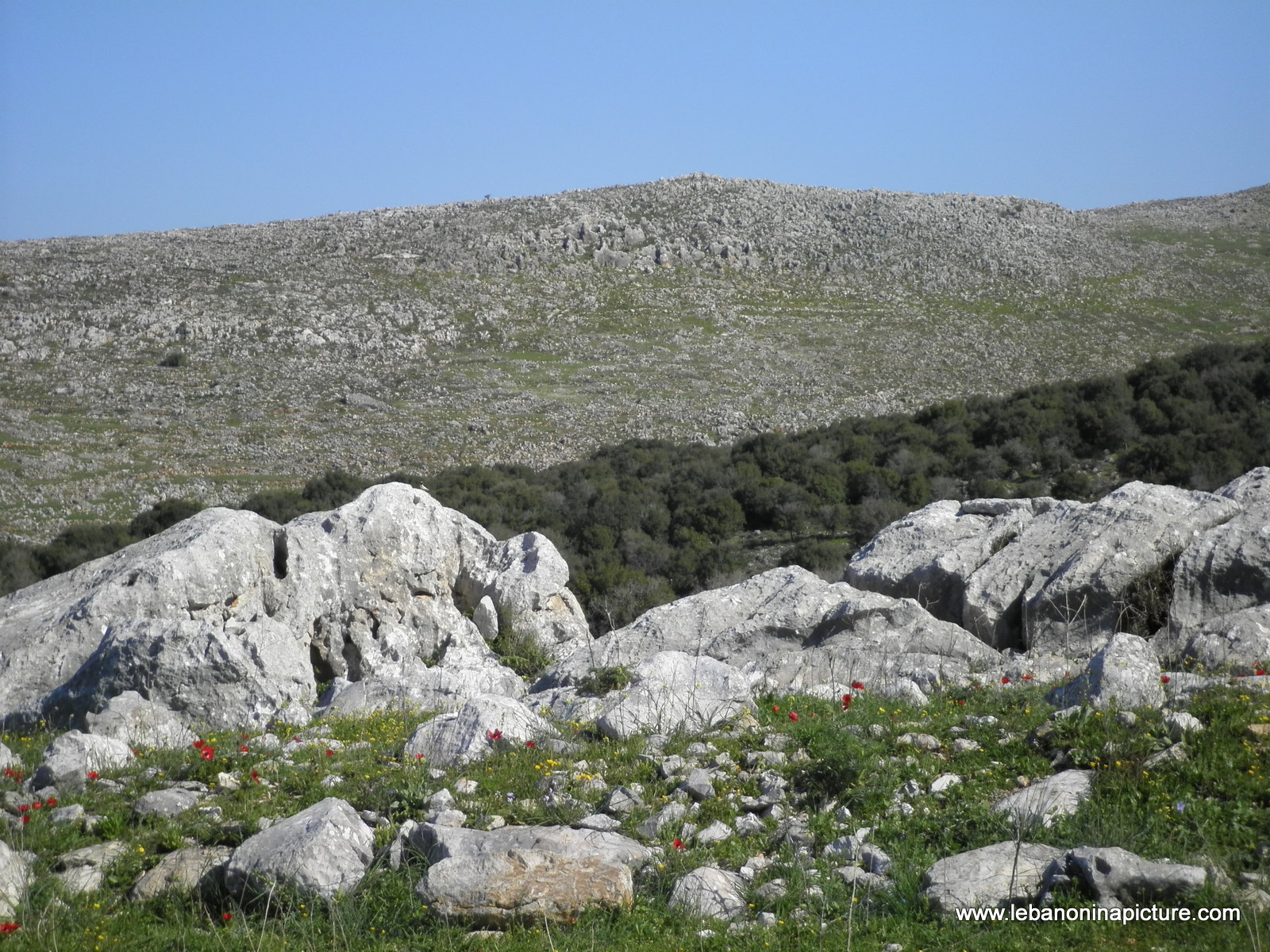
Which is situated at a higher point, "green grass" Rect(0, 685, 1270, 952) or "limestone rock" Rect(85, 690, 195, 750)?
"limestone rock" Rect(85, 690, 195, 750)

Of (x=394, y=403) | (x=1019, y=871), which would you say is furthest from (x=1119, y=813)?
(x=394, y=403)

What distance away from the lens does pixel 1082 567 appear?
9812 millimetres

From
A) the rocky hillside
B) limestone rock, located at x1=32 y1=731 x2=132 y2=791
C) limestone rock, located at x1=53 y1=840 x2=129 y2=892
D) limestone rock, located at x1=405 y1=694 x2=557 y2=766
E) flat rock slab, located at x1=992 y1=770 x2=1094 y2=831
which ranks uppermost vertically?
the rocky hillside

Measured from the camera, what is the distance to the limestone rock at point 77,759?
615cm

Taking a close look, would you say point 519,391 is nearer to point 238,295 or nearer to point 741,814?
point 238,295

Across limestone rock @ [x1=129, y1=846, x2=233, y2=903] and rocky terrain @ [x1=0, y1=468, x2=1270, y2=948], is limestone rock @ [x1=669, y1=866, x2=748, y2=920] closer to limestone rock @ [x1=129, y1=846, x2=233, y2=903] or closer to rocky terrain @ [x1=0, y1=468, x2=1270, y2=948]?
rocky terrain @ [x1=0, y1=468, x2=1270, y2=948]

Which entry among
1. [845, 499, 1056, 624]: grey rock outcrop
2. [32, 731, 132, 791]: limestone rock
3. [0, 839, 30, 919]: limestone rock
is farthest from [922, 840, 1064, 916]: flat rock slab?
[845, 499, 1056, 624]: grey rock outcrop

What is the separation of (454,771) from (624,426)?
38607 millimetres

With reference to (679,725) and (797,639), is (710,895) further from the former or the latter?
(797,639)

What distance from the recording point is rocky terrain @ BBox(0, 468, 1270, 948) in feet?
15.8

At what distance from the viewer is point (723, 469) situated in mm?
31734

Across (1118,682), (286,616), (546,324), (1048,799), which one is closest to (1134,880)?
(1048,799)

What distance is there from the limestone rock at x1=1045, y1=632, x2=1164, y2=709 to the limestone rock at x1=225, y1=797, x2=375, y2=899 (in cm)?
499

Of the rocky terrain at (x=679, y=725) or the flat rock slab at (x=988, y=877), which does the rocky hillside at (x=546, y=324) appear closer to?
the rocky terrain at (x=679, y=725)
